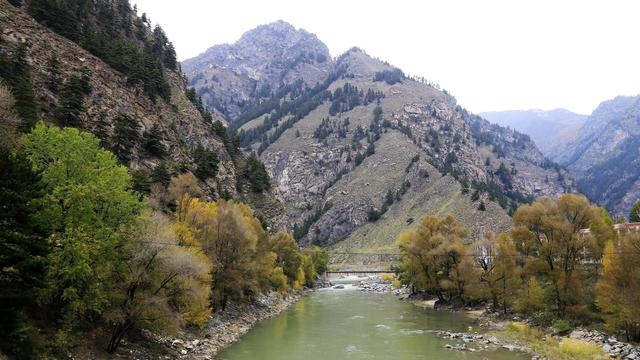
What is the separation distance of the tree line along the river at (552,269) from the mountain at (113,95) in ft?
125

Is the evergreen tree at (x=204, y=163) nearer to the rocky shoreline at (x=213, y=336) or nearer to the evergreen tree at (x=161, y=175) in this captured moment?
the evergreen tree at (x=161, y=175)

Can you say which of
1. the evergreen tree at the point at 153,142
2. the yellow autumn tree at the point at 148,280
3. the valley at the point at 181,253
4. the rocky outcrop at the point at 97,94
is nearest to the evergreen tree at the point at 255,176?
the valley at the point at 181,253

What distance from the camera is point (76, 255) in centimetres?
2369

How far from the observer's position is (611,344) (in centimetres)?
3578

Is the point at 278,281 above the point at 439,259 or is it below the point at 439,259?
below

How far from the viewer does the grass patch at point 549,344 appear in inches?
1345

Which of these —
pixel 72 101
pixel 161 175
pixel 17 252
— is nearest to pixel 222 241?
pixel 161 175

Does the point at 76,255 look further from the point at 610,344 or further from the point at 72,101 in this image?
the point at 610,344

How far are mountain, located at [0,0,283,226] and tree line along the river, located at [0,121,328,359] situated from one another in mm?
16055

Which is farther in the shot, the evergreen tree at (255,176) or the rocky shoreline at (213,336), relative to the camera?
the evergreen tree at (255,176)

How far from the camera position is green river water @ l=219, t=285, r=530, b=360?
3772cm

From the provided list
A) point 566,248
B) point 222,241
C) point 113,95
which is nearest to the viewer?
point 566,248

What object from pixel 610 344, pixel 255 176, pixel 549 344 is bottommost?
pixel 549 344

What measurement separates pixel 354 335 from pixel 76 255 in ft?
101
